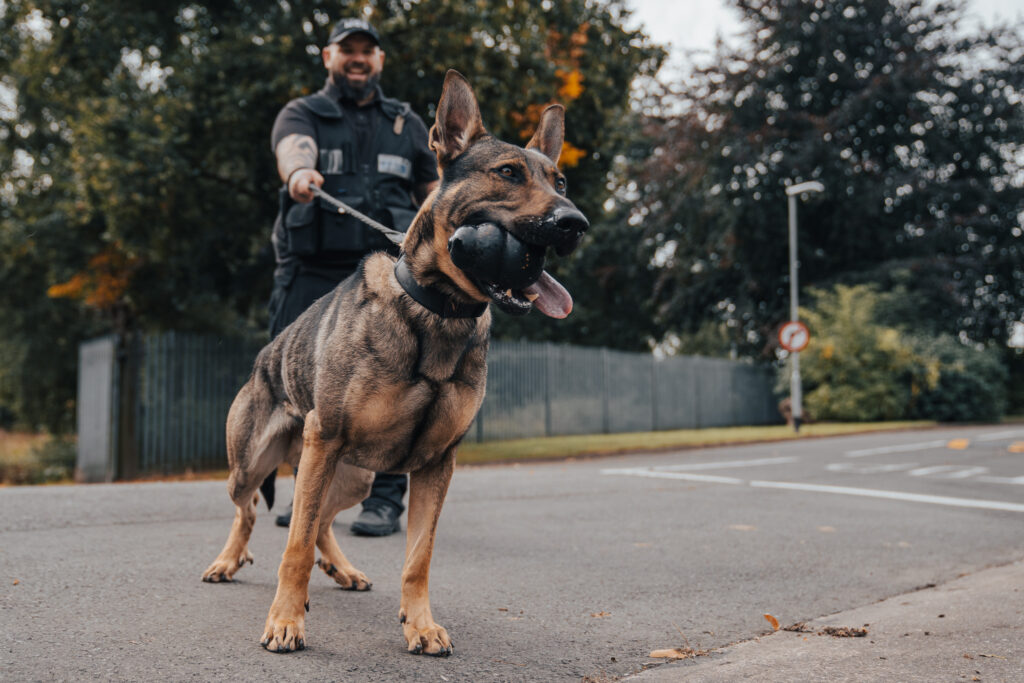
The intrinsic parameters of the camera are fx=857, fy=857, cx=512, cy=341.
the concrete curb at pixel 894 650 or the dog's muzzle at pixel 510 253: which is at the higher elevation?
the dog's muzzle at pixel 510 253

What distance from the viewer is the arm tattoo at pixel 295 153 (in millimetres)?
4309

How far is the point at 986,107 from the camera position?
29078mm

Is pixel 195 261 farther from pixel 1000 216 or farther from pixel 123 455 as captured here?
pixel 1000 216

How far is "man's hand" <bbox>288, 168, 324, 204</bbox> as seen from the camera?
3857mm

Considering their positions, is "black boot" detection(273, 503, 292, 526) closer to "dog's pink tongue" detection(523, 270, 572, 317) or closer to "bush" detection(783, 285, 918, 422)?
"dog's pink tongue" detection(523, 270, 572, 317)

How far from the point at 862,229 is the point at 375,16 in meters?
22.7

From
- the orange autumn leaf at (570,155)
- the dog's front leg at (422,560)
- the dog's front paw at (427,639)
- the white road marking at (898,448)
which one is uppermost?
the orange autumn leaf at (570,155)

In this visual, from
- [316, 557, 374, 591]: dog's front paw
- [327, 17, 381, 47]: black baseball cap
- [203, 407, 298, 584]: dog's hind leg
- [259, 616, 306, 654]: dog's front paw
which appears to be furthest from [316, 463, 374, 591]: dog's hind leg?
[327, 17, 381, 47]: black baseball cap

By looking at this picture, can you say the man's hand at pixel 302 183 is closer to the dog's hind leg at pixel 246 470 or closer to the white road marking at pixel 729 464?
the dog's hind leg at pixel 246 470

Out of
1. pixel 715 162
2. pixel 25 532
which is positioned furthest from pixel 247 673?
pixel 715 162

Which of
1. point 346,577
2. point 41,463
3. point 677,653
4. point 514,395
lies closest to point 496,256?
point 677,653

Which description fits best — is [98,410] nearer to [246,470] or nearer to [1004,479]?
[246,470]

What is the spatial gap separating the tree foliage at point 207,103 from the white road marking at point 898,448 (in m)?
6.08

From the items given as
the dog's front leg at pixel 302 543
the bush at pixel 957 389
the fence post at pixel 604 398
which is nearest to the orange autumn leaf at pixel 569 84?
the dog's front leg at pixel 302 543
